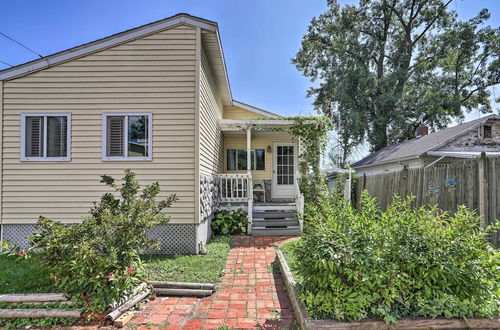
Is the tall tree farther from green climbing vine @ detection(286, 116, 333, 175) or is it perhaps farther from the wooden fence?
the wooden fence

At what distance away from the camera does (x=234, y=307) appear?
3508mm

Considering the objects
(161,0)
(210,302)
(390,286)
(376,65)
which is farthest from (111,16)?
(376,65)

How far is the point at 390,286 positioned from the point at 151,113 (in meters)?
5.34

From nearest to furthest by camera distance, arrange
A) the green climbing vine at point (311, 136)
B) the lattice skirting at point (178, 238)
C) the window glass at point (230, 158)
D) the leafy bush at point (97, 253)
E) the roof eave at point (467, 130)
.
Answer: the leafy bush at point (97, 253) → the lattice skirting at point (178, 238) → the green climbing vine at point (311, 136) → the roof eave at point (467, 130) → the window glass at point (230, 158)

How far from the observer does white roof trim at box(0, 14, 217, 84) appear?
5984mm

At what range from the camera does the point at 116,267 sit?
340cm

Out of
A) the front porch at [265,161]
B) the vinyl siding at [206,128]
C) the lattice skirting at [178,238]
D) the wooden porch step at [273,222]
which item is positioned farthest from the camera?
the front porch at [265,161]

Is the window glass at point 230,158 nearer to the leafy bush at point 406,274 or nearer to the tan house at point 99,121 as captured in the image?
the tan house at point 99,121

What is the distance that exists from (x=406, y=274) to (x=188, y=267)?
3494 millimetres

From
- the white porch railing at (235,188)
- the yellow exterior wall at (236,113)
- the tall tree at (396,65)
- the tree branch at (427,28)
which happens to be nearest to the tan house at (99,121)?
the white porch railing at (235,188)

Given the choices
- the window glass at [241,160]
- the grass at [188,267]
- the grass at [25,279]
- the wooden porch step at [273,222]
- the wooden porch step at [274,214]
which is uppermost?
the window glass at [241,160]

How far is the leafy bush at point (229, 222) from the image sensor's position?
25.5ft

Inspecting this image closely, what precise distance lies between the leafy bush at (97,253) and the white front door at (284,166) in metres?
6.95

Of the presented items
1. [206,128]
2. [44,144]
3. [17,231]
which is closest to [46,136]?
[44,144]
